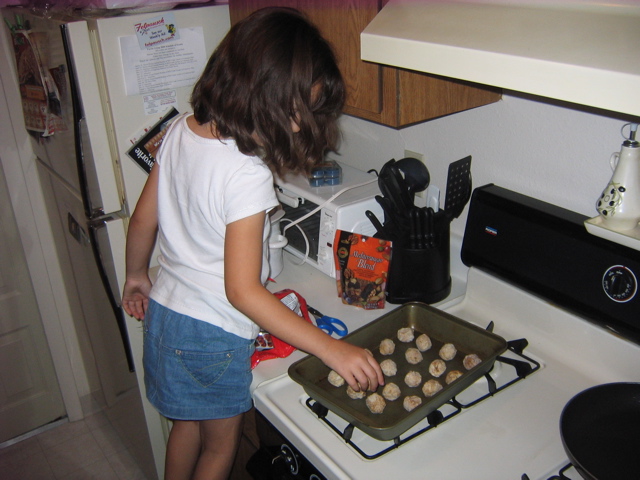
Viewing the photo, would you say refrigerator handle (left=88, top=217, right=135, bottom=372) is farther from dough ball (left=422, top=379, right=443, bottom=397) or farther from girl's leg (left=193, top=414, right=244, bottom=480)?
dough ball (left=422, top=379, right=443, bottom=397)

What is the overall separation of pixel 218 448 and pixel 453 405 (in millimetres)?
608

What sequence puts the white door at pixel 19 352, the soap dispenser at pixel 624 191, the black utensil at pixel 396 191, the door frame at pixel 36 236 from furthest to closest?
the white door at pixel 19 352 < the door frame at pixel 36 236 < the black utensil at pixel 396 191 < the soap dispenser at pixel 624 191

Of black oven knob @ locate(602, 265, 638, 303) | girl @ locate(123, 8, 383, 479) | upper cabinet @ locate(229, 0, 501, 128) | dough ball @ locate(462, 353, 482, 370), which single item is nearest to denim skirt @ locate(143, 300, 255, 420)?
girl @ locate(123, 8, 383, 479)

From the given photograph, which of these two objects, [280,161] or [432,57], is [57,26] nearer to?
[280,161]

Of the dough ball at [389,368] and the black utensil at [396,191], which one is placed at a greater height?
the black utensil at [396,191]

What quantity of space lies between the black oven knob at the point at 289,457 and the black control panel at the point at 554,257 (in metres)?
0.61

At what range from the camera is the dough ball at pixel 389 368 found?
1153 millimetres

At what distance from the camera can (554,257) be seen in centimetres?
119

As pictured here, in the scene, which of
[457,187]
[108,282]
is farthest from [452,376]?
[108,282]

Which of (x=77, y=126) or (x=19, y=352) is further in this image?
(x=19, y=352)

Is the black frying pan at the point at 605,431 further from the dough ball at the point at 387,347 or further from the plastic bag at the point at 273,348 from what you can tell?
the plastic bag at the point at 273,348

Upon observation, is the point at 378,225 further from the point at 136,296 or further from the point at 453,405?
the point at 136,296

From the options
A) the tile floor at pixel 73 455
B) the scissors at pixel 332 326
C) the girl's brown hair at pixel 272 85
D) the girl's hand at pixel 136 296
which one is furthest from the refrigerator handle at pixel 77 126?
the tile floor at pixel 73 455

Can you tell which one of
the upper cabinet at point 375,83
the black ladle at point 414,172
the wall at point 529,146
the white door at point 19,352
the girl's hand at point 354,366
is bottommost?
the white door at point 19,352
